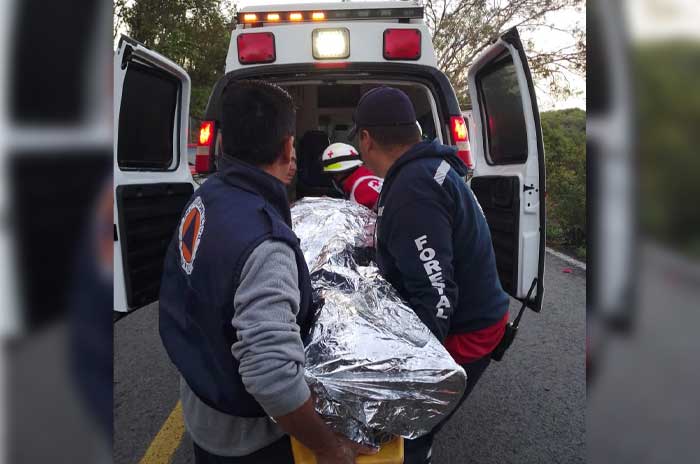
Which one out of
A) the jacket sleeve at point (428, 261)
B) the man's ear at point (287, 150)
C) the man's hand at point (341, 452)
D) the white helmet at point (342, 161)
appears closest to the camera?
the man's hand at point (341, 452)

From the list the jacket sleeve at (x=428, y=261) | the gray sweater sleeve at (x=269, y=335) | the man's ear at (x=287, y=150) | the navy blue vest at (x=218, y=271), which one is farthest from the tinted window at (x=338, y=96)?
the gray sweater sleeve at (x=269, y=335)

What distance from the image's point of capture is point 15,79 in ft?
1.41

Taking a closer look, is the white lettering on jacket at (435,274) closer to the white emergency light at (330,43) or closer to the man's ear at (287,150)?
the man's ear at (287,150)

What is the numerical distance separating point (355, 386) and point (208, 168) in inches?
103

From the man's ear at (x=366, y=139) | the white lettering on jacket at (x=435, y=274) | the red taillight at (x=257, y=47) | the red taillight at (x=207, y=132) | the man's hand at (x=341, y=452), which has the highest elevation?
the red taillight at (x=257, y=47)

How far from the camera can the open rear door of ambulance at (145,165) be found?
98.7 inches

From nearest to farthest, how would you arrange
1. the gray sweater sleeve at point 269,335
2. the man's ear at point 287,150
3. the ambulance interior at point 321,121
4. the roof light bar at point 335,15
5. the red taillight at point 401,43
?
the gray sweater sleeve at point 269,335 < the man's ear at point 287,150 < the red taillight at point 401,43 < the roof light bar at point 335,15 < the ambulance interior at point 321,121

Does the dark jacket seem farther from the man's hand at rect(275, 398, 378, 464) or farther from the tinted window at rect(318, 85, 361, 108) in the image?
the tinted window at rect(318, 85, 361, 108)

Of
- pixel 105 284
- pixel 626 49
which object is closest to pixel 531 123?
pixel 626 49

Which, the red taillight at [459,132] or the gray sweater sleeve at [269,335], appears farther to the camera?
the red taillight at [459,132]

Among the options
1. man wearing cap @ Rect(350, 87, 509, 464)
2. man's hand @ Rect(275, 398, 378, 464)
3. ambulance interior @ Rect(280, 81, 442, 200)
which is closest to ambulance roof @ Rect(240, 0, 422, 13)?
ambulance interior @ Rect(280, 81, 442, 200)

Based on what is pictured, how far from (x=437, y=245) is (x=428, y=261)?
0.06 m

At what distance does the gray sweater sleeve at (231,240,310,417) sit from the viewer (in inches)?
45.5

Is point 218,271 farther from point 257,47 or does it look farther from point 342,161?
point 342,161
